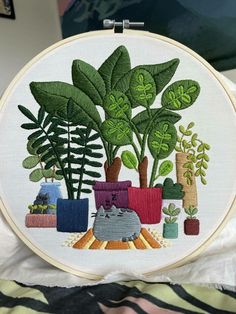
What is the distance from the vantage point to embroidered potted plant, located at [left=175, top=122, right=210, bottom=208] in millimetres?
764

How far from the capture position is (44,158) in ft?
2.55

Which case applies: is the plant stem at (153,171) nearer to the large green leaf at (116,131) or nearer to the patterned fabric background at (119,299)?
the large green leaf at (116,131)

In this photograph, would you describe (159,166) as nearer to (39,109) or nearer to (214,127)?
(214,127)

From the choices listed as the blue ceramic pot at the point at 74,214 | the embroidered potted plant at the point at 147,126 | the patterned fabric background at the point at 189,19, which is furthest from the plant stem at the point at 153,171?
the patterned fabric background at the point at 189,19

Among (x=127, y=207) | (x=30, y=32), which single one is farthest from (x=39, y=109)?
(x=30, y=32)

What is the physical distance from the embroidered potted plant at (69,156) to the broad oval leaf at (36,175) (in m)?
0.02

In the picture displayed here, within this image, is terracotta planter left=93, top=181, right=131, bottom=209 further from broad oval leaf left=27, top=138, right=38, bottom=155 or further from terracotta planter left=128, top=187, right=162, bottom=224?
broad oval leaf left=27, top=138, right=38, bottom=155

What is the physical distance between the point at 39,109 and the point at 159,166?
0.73 feet

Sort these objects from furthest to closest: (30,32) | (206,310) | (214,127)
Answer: (30,32) < (214,127) < (206,310)

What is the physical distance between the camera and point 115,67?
0.77 m

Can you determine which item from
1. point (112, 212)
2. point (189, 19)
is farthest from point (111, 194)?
point (189, 19)

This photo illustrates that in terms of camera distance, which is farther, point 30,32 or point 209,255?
point 30,32

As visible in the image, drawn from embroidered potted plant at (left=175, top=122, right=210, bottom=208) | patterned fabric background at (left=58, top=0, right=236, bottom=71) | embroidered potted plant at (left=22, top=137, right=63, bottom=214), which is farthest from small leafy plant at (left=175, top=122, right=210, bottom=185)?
patterned fabric background at (left=58, top=0, right=236, bottom=71)

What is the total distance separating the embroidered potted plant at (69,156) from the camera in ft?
2.54
